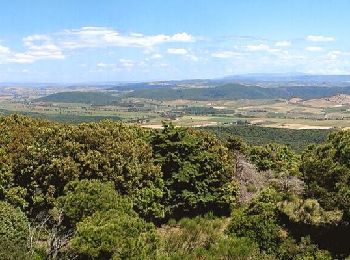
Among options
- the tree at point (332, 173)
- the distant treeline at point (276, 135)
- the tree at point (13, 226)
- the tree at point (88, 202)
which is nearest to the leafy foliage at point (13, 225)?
the tree at point (13, 226)

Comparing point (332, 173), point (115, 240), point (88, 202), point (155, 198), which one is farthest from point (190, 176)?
point (115, 240)

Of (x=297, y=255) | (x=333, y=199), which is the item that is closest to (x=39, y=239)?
(x=297, y=255)

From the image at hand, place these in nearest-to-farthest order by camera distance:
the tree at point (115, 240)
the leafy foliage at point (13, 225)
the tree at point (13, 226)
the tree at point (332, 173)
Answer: the tree at point (115, 240)
the tree at point (13, 226)
the leafy foliage at point (13, 225)
the tree at point (332, 173)

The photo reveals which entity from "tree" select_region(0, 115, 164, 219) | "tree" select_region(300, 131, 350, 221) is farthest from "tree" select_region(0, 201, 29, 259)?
"tree" select_region(300, 131, 350, 221)

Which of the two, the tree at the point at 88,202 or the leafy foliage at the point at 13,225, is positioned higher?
the tree at the point at 88,202

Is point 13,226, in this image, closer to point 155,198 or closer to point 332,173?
point 155,198

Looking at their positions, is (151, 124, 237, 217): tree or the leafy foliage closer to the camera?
the leafy foliage

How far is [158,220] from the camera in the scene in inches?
1091

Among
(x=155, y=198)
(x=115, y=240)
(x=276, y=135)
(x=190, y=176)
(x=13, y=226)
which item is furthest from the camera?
(x=276, y=135)

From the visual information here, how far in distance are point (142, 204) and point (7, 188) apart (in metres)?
6.92

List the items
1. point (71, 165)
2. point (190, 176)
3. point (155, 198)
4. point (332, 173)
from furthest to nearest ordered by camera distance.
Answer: point (190, 176)
point (155, 198)
point (71, 165)
point (332, 173)

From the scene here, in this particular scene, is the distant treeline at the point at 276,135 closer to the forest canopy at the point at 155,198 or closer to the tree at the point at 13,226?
the forest canopy at the point at 155,198

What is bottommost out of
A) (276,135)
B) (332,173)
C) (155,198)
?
(276,135)

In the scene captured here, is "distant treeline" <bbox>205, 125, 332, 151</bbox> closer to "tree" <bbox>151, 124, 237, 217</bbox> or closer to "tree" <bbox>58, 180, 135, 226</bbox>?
"tree" <bbox>151, 124, 237, 217</bbox>
